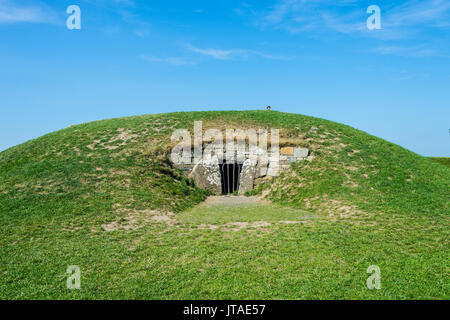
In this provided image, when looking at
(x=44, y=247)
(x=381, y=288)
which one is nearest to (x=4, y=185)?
(x=44, y=247)

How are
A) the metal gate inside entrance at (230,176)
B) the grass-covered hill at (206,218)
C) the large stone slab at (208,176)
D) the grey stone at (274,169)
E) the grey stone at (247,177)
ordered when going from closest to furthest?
the grass-covered hill at (206,218) → the large stone slab at (208,176) → the grey stone at (274,169) → the grey stone at (247,177) → the metal gate inside entrance at (230,176)

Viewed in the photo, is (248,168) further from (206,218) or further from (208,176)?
(206,218)

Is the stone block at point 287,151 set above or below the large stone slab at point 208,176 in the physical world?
above

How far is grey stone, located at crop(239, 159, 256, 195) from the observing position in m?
17.5

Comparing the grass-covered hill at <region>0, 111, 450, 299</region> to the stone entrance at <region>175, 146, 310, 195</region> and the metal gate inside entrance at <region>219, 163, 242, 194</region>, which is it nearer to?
the stone entrance at <region>175, 146, 310, 195</region>

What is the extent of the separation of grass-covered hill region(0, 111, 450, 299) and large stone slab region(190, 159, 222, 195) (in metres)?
0.69

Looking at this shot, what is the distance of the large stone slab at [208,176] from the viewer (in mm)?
17016

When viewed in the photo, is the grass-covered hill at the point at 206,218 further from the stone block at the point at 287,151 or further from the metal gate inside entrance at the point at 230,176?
the metal gate inside entrance at the point at 230,176

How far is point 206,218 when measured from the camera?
11883 millimetres

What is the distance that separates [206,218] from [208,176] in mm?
5477

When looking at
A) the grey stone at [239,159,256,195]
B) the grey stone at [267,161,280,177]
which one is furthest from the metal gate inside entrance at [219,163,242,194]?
the grey stone at [267,161,280,177]

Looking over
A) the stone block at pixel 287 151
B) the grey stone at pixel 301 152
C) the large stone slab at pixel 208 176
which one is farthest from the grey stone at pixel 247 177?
the grey stone at pixel 301 152

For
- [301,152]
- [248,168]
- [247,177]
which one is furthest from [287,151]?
[247,177]

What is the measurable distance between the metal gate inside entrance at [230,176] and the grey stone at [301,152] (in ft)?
11.7
